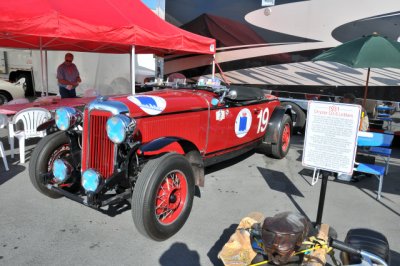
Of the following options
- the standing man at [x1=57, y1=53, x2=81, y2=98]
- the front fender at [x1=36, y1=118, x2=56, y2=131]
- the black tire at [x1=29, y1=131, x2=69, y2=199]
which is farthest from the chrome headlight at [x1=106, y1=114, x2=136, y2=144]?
the standing man at [x1=57, y1=53, x2=81, y2=98]

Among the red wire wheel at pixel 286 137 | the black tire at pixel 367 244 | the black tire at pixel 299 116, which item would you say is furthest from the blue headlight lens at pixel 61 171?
the black tire at pixel 299 116

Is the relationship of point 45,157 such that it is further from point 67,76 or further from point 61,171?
point 67,76

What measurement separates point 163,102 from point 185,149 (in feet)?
1.78

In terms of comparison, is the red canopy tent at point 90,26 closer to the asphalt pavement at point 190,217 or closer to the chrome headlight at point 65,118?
the asphalt pavement at point 190,217

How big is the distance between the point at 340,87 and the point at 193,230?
4785 millimetres

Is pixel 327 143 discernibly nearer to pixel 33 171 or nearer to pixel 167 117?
pixel 167 117

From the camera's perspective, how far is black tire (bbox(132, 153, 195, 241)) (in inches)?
101

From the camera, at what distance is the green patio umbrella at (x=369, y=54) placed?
4480 mm

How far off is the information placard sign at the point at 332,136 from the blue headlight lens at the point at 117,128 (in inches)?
64.4

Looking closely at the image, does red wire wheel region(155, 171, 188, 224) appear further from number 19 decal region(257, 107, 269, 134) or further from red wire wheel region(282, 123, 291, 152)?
red wire wheel region(282, 123, 291, 152)

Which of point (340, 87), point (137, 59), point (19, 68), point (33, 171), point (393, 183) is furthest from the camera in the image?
point (19, 68)

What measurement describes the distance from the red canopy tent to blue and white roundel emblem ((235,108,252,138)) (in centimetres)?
304

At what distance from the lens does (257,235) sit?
203 cm

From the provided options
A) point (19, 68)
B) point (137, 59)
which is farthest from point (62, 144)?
point (19, 68)
